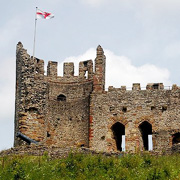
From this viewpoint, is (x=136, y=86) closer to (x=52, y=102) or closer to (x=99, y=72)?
(x=99, y=72)

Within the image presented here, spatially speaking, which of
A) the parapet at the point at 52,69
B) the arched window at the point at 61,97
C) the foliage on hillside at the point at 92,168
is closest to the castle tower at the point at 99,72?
the arched window at the point at 61,97

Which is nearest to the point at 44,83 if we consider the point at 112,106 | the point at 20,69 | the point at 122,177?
the point at 20,69

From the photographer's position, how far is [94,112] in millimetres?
44219

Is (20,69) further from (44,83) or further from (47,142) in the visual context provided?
(47,142)

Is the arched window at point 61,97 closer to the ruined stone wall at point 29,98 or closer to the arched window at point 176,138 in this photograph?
the ruined stone wall at point 29,98

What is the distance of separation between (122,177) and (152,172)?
131 centimetres

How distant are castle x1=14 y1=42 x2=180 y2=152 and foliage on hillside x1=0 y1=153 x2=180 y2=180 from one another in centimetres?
1055

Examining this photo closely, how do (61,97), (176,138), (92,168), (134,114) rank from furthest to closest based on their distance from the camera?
(61,97)
(134,114)
(176,138)
(92,168)

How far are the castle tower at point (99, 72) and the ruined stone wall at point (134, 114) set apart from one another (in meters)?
0.56

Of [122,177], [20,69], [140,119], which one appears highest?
[20,69]

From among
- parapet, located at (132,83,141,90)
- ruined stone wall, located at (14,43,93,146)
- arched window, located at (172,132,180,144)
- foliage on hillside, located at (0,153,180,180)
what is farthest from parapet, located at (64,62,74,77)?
foliage on hillside, located at (0,153,180,180)

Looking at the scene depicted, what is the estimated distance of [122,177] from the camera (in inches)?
1117

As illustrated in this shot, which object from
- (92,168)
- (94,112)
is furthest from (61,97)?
(92,168)

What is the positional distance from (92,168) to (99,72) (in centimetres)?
1591
